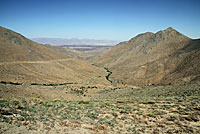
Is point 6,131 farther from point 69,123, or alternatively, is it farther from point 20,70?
point 20,70

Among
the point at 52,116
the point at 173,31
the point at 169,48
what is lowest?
the point at 52,116

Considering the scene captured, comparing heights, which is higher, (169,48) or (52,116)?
(169,48)

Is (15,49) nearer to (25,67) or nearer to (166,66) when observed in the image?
(25,67)

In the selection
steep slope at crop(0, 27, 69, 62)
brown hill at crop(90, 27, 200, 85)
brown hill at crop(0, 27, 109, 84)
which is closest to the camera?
brown hill at crop(0, 27, 109, 84)

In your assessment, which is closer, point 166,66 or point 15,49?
point 166,66

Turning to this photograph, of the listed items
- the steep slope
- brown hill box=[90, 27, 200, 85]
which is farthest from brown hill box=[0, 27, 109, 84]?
brown hill box=[90, 27, 200, 85]

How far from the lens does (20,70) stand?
47.8 meters

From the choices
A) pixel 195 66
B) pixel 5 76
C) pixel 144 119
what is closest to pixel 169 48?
pixel 195 66

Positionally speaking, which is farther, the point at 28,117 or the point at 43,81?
the point at 43,81

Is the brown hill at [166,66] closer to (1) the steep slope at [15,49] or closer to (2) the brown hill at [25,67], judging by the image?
(2) the brown hill at [25,67]

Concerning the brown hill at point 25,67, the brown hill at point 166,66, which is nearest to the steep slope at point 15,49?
the brown hill at point 25,67

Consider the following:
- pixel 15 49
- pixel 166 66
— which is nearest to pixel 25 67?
pixel 15 49

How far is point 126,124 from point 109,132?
1.64 m

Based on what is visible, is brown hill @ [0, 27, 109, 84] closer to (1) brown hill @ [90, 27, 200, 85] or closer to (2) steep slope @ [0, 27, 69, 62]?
(2) steep slope @ [0, 27, 69, 62]
